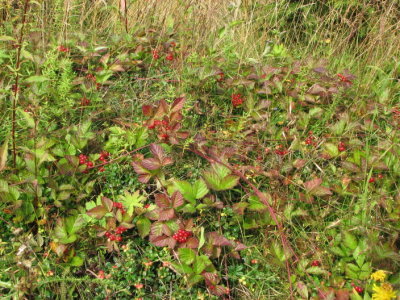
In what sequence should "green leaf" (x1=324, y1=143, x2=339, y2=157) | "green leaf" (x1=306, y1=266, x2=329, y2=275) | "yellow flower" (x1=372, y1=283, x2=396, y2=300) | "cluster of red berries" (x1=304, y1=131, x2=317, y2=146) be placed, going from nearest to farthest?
"yellow flower" (x1=372, y1=283, x2=396, y2=300)
"green leaf" (x1=306, y1=266, x2=329, y2=275)
"green leaf" (x1=324, y1=143, x2=339, y2=157)
"cluster of red berries" (x1=304, y1=131, x2=317, y2=146)

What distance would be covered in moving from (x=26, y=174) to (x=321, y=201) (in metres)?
1.40

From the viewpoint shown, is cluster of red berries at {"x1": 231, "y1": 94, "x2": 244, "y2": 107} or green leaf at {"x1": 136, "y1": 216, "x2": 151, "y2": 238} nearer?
green leaf at {"x1": 136, "y1": 216, "x2": 151, "y2": 238}

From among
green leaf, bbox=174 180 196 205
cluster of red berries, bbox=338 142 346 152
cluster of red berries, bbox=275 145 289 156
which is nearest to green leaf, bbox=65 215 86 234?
green leaf, bbox=174 180 196 205

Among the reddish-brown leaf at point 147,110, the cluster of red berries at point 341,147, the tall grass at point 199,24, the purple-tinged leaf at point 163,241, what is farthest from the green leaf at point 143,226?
the tall grass at point 199,24

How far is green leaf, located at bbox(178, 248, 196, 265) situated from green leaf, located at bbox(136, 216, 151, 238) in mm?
185

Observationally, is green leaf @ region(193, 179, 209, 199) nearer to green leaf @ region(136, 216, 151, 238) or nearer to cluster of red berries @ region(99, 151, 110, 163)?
green leaf @ region(136, 216, 151, 238)

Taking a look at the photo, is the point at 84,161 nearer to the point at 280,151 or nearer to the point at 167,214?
the point at 167,214

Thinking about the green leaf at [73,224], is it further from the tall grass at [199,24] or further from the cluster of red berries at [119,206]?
the tall grass at [199,24]

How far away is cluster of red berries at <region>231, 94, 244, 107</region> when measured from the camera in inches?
96.7

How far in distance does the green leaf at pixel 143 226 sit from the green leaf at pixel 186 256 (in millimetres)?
185

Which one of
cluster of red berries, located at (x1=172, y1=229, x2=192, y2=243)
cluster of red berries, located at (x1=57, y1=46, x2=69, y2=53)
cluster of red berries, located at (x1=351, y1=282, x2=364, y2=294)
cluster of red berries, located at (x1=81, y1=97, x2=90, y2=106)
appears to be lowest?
cluster of red berries, located at (x1=351, y1=282, x2=364, y2=294)

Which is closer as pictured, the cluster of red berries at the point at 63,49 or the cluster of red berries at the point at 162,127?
the cluster of red berries at the point at 162,127

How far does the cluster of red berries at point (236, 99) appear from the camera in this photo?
2455 millimetres

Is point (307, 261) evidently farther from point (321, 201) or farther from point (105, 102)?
point (105, 102)
